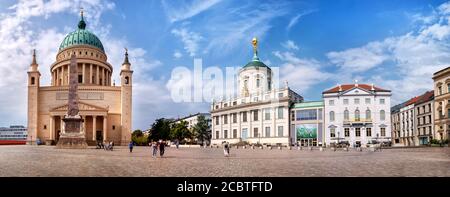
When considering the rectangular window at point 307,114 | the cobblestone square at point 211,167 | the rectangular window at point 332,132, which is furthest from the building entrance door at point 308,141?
the cobblestone square at point 211,167

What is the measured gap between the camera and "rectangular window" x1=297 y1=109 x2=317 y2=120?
241 ft

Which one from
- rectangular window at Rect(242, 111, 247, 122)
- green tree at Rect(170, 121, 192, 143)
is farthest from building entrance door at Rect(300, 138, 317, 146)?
green tree at Rect(170, 121, 192, 143)

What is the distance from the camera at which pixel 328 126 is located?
71.6m

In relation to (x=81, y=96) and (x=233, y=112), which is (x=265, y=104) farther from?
(x=81, y=96)

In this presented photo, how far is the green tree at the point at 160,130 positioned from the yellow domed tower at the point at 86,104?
1330 cm

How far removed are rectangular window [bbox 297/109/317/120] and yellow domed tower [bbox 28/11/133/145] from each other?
37.9 m

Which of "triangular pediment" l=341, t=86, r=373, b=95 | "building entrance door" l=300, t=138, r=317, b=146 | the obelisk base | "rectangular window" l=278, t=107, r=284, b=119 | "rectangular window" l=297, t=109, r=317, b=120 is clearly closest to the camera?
the obelisk base

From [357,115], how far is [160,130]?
49.9 meters

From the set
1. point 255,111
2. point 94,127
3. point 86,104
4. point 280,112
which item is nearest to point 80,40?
point 86,104

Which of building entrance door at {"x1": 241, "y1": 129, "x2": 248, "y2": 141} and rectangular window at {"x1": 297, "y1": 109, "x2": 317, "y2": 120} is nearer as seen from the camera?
rectangular window at {"x1": 297, "y1": 109, "x2": 317, "y2": 120}

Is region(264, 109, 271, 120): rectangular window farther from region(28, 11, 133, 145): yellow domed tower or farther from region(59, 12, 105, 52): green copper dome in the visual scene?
region(59, 12, 105, 52): green copper dome

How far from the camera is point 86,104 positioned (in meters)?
77.3

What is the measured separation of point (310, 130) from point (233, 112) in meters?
21.5

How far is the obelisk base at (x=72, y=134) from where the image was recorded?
122 feet
